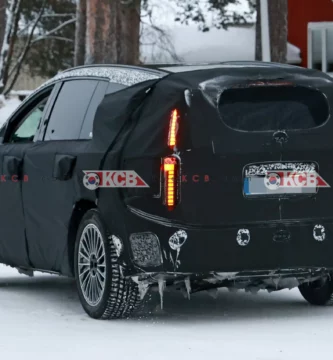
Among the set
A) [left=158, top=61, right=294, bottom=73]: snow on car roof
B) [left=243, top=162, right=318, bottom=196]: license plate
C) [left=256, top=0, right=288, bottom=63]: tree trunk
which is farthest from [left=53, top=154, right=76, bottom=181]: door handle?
[left=256, top=0, right=288, bottom=63]: tree trunk

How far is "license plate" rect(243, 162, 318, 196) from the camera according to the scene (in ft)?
28.2

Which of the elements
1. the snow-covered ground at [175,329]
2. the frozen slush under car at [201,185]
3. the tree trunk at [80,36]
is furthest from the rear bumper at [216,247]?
the tree trunk at [80,36]

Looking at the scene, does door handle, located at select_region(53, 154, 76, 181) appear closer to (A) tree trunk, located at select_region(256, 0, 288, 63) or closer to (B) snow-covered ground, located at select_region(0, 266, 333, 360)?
(B) snow-covered ground, located at select_region(0, 266, 333, 360)

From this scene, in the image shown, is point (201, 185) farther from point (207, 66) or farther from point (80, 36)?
point (80, 36)

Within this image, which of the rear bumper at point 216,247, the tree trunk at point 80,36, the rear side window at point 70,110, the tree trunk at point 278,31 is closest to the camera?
the rear bumper at point 216,247

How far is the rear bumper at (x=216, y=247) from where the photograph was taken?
27.8 ft

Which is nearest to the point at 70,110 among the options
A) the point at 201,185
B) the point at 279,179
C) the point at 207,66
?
the point at 207,66

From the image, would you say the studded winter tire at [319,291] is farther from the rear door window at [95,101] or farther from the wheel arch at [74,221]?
the rear door window at [95,101]

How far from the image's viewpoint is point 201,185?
27.9ft

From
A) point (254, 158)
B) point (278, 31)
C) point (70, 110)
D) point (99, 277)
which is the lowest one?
point (99, 277)

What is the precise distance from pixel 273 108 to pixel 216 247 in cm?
100

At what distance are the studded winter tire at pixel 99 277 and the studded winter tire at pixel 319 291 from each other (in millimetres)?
1525

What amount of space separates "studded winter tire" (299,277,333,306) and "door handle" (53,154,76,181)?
196 cm

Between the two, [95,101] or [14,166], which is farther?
[14,166]
